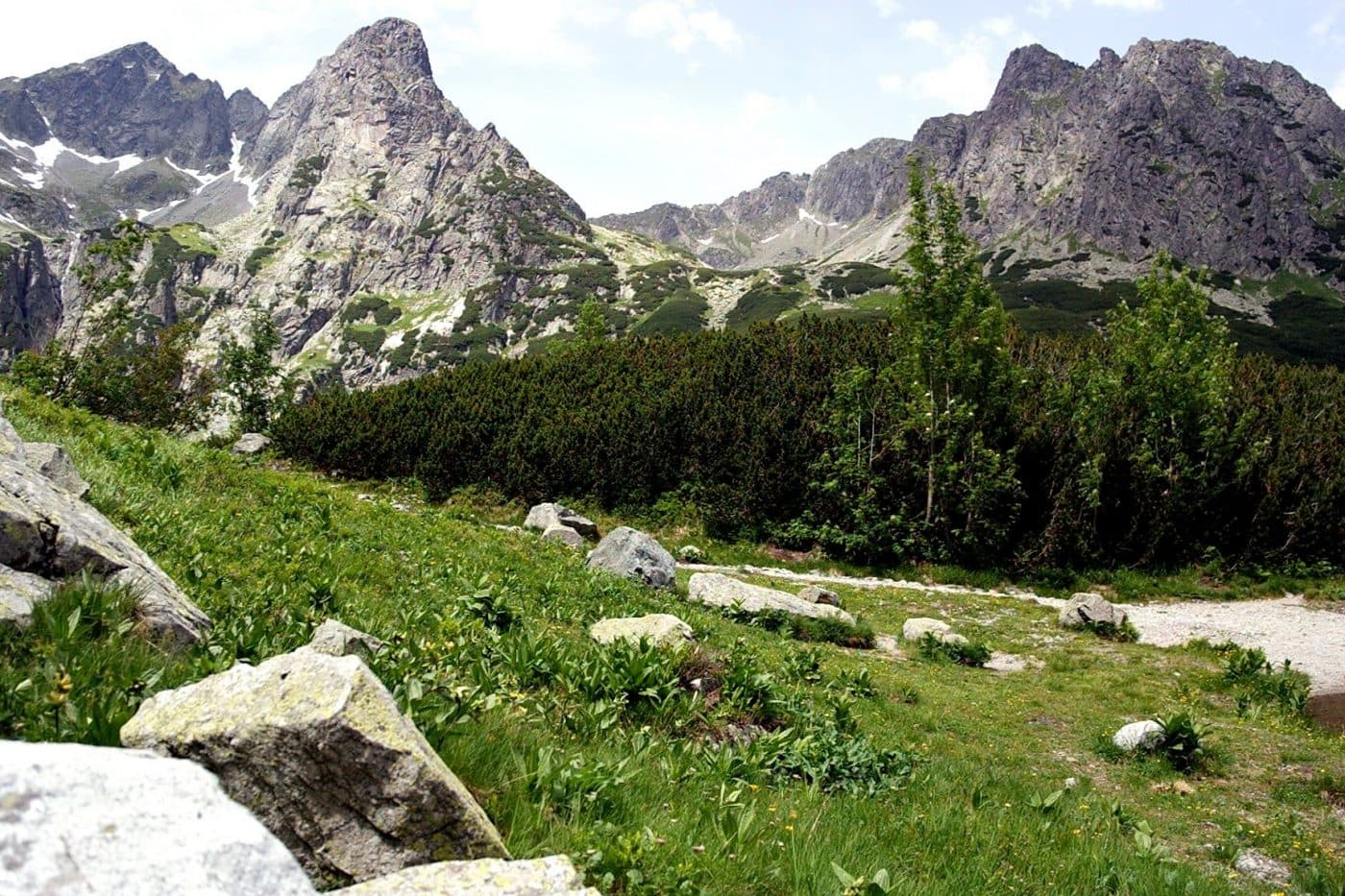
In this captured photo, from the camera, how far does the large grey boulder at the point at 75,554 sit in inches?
193

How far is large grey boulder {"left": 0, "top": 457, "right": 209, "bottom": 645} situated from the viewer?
491 cm

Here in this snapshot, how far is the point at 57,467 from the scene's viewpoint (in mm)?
7945

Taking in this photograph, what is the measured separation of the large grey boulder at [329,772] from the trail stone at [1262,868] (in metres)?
8.10

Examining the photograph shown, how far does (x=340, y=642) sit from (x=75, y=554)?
2.03 m

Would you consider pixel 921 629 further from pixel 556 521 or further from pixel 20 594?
pixel 20 594

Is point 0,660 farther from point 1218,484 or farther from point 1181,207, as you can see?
point 1181,207

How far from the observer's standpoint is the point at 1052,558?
27359 mm

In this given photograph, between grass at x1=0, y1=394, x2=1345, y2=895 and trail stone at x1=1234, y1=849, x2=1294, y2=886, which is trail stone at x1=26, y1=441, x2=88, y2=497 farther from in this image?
trail stone at x1=1234, y1=849, x2=1294, y2=886

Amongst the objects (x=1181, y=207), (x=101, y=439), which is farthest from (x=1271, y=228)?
(x=101, y=439)

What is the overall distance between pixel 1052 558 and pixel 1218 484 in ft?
24.8

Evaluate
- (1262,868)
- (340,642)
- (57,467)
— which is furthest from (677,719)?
(57,467)

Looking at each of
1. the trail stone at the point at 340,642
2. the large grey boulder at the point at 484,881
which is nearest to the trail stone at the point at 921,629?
the trail stone at the point at 340,642

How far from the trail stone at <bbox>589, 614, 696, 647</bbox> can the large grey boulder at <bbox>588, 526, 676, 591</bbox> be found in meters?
6.58

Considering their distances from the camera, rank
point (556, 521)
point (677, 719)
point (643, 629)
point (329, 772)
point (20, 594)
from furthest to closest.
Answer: point (556, 521), point (643, 629), point (677, 719), point (20, 594), point (329, 772)
